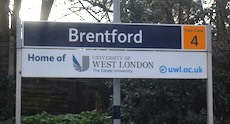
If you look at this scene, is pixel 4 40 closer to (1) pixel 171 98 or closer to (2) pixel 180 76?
(1) pixel 171 98

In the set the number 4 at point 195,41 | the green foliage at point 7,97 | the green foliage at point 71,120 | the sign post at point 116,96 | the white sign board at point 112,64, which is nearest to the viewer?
the white sign board at point 112,64

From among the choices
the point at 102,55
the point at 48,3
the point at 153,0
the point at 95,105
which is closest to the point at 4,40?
the point at 48,3

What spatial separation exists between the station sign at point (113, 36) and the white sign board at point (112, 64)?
0.14 meters

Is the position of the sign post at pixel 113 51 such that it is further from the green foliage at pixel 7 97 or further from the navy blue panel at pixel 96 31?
the green foliage at pixel 7 97

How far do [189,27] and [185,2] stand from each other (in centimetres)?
524

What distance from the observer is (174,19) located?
1459 centimetres

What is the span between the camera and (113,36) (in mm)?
8602

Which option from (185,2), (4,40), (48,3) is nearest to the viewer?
(185,2)

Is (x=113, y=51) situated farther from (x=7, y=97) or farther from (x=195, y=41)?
(x=7, y=97)

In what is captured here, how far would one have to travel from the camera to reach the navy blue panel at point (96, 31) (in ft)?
27.6

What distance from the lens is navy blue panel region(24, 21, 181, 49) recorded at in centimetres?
840

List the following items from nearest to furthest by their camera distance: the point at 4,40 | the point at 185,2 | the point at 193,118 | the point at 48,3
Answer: the point at 193,118, the point at 185,2, the point at 4,40, the point at 48,3

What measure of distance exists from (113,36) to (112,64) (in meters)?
0.55

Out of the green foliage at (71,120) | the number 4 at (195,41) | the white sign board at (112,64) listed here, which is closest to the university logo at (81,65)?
the white sign board at (112,64)
